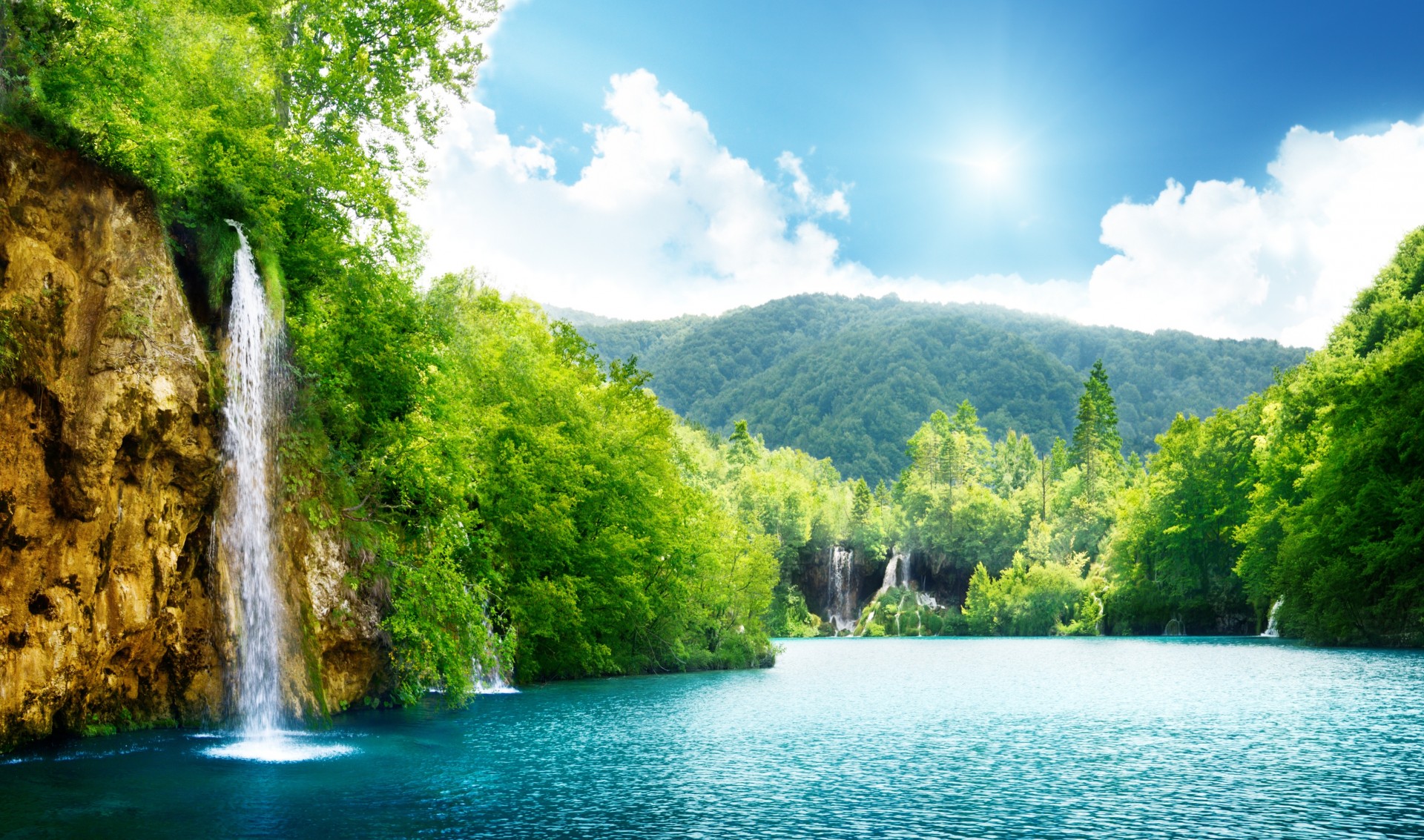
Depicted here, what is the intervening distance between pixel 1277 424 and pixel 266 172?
56.9 meters

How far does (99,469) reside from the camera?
15.7 metres

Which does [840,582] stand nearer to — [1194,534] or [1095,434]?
[1095,434]

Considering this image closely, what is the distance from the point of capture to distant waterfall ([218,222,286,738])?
18.8m

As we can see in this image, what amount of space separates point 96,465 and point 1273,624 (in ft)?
207

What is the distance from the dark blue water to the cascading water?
118 cm

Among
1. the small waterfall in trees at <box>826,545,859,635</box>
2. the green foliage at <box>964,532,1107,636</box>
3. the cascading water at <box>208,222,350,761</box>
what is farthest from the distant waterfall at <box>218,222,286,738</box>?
the small waterfall in trees at <box>826,545,859,635</box>

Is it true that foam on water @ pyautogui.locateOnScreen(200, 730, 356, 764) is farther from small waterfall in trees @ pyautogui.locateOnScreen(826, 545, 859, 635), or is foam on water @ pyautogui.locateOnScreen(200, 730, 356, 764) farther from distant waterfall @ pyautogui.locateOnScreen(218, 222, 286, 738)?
small waterfall in trees @ pyautogui.locateOnScreen(826, 545, 859, 635)

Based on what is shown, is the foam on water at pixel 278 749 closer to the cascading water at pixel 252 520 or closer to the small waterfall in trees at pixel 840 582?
the cascading water at pixel 252 520

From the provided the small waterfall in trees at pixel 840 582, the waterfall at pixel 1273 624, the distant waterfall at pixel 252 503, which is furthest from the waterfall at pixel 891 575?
the distant waterfall at pixel 252 503

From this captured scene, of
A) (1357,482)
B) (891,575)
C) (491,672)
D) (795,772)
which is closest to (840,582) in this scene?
(891,575)

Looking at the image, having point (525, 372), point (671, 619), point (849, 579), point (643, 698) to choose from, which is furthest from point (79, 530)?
point (849, 579)

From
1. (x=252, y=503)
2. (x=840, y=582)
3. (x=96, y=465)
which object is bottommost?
(x=840, y=582)

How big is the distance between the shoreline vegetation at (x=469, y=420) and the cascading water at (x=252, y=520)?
0.65 m

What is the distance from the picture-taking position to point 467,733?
2075cm
